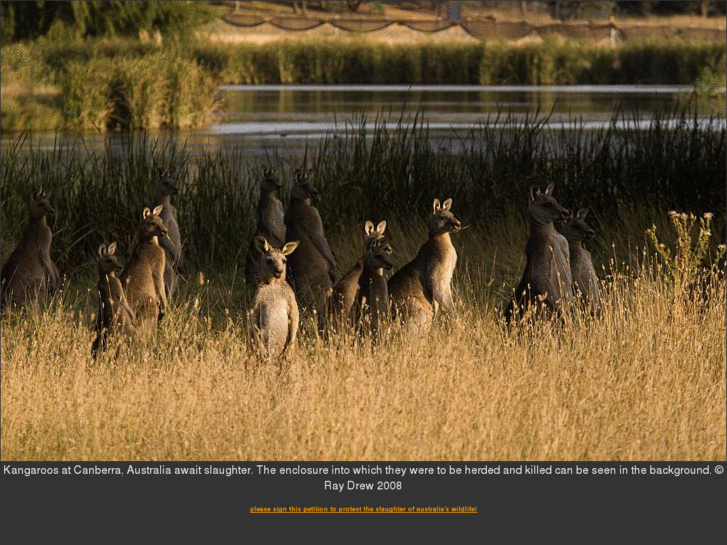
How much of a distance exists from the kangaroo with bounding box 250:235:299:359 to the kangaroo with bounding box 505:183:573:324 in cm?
178

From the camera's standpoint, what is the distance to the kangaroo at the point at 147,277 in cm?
802

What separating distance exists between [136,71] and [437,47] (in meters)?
24.2

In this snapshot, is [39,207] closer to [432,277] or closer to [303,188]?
[303,188]

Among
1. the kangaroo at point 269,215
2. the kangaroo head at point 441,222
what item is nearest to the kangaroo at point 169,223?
the kangaroo at point 269,215

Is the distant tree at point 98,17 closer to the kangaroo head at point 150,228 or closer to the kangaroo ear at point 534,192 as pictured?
the kangaroo head at point 150,228

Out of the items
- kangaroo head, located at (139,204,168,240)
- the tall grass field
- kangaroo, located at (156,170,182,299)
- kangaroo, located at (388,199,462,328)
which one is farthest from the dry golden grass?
kangaroo, located at (156,170,182,299)

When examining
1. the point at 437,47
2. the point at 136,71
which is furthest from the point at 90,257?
the point at 437,47

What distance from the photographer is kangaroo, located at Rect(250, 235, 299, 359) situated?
23.6 ft

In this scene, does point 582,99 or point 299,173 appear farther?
point 582,99

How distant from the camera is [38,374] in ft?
22.4

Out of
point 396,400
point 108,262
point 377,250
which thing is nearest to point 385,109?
point 377,250

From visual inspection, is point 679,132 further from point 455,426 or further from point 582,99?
point 582,99

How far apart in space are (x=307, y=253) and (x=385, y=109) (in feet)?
90.8

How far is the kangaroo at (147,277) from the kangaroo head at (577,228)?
116 inches
